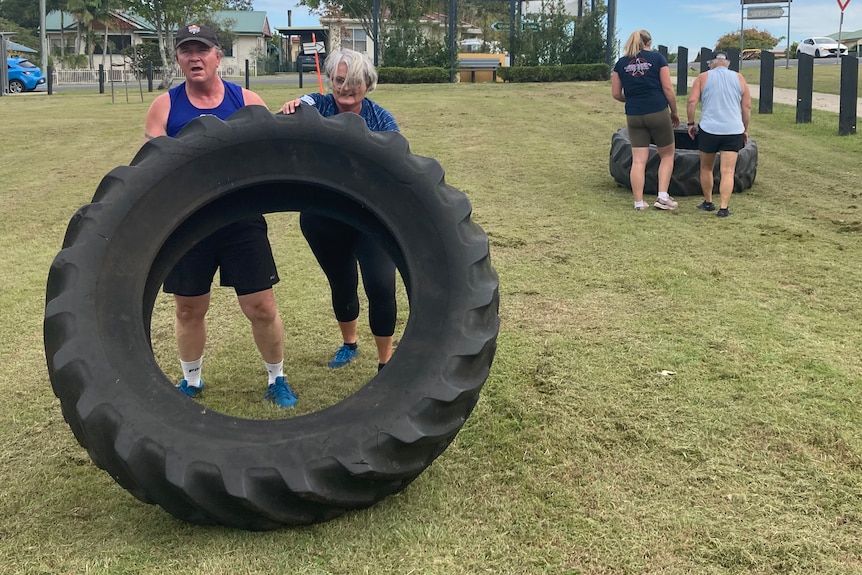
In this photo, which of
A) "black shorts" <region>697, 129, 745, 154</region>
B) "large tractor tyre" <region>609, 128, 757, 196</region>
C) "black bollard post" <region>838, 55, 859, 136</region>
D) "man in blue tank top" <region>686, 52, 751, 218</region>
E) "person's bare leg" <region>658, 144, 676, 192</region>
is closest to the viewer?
"man in blue tank top" <region>686, 52, 751, 218</region>

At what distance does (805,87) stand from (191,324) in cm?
1245

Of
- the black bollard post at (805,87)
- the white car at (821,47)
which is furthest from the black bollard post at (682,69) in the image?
the white car at (821,47)

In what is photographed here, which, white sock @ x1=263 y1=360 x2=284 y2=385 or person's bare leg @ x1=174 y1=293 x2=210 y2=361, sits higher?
person's bare leg @ x1=174 y1=293 x2=210 y2=361

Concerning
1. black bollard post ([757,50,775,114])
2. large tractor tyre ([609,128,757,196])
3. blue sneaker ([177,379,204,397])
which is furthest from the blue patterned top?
black bollard post ([757,50,775,114])

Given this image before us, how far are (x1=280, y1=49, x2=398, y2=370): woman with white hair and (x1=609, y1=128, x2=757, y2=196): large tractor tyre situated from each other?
5133 millimetres

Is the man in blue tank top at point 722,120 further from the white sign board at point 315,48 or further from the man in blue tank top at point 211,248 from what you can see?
the man in blue tank top at point 211,248

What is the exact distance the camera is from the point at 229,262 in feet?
11.2

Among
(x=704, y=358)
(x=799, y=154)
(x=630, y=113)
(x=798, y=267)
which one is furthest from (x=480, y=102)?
(x=704, y=358)

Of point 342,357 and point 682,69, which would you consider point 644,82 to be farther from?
point 682,69

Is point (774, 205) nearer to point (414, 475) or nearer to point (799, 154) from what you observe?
point (799, 154)

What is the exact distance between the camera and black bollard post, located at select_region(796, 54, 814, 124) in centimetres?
1265

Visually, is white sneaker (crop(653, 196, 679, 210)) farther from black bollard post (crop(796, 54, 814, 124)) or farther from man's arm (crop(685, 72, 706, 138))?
black bollard post (crop(796, 54, 814, 124))

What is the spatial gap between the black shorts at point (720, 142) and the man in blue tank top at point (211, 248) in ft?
16.8

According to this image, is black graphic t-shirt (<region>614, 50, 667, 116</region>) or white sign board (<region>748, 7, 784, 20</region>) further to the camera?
white sign board (<region>748, 7, 784, 20</region>)
